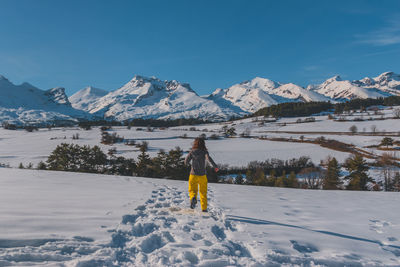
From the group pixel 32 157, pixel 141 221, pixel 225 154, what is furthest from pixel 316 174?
pixel 32 157

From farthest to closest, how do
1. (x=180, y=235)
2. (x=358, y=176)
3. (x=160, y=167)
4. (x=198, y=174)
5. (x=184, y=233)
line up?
(x=160, y=167) < (x=358, y=176) < (x=198, y=174) < (x=184, y=233) < (x=180, y=235)

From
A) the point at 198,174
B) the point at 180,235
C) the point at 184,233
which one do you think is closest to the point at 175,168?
the point at 198,174

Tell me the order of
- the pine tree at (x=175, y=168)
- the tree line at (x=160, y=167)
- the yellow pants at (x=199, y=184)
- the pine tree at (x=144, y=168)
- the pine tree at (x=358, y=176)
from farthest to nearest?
the pine tree at (x=144, y=168) → the pine tree at (x=175, y=168) → the tree line at (x=160, y=167) → the pine tree at (x=358, y=176) → the yellow pants at (x=199, y=184)

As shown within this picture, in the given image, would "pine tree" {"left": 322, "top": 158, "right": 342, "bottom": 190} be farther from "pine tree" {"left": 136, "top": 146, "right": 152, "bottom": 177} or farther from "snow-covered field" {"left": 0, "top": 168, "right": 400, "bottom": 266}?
"snow-covered field" {"left": 0, "top": 168, "right": 400, "bottom": 266}

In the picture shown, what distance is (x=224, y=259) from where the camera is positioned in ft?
14.7

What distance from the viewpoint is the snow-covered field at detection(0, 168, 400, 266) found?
4.46m

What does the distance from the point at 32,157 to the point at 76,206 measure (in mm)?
120378

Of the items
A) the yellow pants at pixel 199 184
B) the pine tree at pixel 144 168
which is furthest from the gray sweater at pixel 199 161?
the pine tree at pixel 144 168

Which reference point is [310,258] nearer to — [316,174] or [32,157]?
[316,174]

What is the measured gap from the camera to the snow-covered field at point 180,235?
446 centimetres

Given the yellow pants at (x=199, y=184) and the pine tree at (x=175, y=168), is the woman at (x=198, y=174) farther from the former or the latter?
the pine tree at (x=175, y=168)

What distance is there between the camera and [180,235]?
5.72 m

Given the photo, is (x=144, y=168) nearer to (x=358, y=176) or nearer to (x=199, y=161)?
(x=199, y=161)

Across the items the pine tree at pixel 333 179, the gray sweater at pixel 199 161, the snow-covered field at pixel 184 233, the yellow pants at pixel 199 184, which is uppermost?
the gray sweater at pixel 199 161
